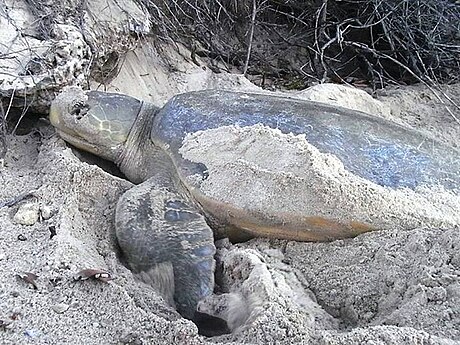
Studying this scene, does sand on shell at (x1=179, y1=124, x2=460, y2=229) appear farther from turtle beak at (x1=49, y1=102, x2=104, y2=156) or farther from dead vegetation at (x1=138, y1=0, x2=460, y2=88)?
dead vegetation at (x1=138, y1=0, x2=460, y2=88)

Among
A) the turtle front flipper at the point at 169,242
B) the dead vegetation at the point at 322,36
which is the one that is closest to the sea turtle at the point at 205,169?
the turtle front flipper at the point at 169,242

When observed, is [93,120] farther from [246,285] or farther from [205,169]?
[246,285]

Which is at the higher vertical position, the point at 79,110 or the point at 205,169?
the point at 79,110

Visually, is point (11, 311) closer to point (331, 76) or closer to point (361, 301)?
point (361, 301)

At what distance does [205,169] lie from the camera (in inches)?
64.2

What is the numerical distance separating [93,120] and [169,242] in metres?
0.64

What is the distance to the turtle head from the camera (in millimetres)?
1941

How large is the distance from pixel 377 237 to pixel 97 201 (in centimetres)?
84

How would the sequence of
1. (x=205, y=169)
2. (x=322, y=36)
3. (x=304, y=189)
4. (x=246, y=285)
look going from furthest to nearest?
(x=322, y=36) → (x=205, y=169) → (x=304, y=189) → (x=246, y=285)

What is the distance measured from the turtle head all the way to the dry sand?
242mm

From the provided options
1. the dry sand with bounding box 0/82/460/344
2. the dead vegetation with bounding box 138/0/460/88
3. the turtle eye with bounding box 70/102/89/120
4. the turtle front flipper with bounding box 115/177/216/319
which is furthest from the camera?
the dead vegetation with bounding box 138/0/460/88

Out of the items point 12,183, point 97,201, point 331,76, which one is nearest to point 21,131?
point 12,183

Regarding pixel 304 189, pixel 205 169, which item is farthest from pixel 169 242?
pixel 304 189

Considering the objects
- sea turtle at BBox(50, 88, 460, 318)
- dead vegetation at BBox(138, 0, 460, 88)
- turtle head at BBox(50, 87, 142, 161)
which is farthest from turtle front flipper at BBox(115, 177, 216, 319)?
dead vegetation at BBox(138, 0, 460, 88)
